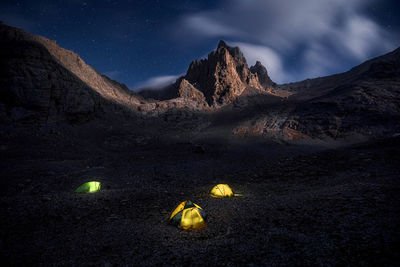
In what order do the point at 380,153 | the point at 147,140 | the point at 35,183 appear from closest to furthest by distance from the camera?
the point at 35,183
the point at 380,153
the point at 147,140

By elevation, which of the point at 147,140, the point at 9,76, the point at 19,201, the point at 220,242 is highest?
the point at 9,76

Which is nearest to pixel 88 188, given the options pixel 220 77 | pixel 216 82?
pixel 216 82

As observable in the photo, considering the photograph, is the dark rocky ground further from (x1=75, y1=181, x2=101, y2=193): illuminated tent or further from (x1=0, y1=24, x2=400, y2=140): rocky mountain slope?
(x1=0, y1=24, x2=400, y2=140): rocky mountain slope

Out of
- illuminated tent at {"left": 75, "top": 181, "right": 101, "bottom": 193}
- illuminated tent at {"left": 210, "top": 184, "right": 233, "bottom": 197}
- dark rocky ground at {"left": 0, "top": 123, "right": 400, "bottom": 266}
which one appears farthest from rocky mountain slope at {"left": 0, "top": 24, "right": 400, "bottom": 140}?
illuminated tent at {"left": 210, "top": 184, "right": 233, "bottom": 197}

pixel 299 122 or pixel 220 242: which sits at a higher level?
pixel 299 122

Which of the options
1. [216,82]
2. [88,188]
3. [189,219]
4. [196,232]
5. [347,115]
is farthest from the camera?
[216,82]

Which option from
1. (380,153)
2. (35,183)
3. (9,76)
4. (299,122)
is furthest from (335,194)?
(9,76)

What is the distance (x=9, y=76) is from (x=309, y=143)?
35.6m

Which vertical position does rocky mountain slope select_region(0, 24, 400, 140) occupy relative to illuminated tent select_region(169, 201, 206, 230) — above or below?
above

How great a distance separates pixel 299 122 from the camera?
1105 inches

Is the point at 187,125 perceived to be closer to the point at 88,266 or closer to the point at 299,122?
the point at 299,122

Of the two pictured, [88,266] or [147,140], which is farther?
[147,140]

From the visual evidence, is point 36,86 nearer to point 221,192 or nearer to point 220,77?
point 221,192

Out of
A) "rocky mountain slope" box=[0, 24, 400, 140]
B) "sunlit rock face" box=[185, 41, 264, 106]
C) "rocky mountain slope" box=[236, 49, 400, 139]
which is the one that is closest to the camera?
"rocky mountain slope" box=[0, 24, 400, 140]
